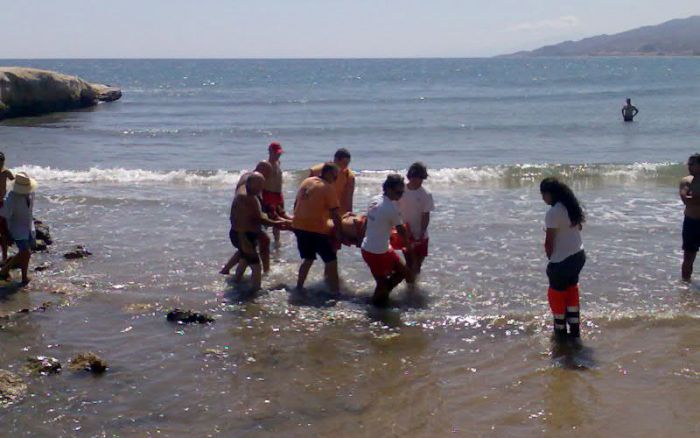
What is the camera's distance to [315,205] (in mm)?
9188

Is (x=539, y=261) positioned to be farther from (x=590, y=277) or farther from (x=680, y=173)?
(x=680, y=173)

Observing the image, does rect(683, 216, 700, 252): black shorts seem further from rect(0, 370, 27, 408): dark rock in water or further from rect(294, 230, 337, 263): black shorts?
rect(0, 370, 27, 408): dark rock in water

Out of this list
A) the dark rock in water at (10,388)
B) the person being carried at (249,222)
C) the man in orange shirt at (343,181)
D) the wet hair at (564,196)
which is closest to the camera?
the dark rock in water at (10,388)

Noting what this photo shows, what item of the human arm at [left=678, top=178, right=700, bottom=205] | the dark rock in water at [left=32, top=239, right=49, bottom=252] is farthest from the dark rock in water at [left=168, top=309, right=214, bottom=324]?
the human arm at [left=678, top=178, right=700, bottom=205]

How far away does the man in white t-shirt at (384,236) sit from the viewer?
27.8 ft

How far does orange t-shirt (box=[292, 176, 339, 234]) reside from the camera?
29.9ft

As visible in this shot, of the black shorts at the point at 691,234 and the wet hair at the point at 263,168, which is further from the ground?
the wet hair at the point at 263,168

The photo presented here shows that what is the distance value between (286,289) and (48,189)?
9.14m

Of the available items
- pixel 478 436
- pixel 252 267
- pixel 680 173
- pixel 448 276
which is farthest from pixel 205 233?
pixel 680 173

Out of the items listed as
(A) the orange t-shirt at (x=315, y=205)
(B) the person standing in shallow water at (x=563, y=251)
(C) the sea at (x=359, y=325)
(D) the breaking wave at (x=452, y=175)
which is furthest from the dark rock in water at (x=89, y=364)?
(D) the breaking wave at (x=452, y=175)

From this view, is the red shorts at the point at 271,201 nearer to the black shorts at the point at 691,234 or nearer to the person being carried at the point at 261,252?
the person being carried at the point at 261,252

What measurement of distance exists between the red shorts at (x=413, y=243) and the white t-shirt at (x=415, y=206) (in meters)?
0.09

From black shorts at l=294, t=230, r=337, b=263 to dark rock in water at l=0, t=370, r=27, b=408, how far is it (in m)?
3.59

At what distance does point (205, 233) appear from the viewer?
12586 mm
